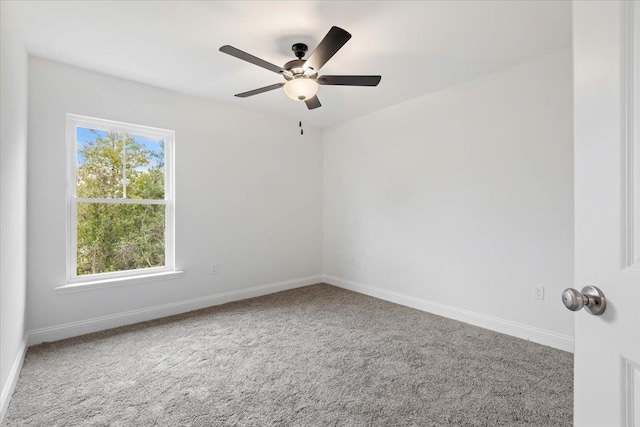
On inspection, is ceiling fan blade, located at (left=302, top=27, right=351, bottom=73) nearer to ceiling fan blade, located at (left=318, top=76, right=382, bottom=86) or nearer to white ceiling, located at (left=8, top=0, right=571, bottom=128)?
ceiling fan blade, located at (left=318, top=76, right=382, bottom=86)

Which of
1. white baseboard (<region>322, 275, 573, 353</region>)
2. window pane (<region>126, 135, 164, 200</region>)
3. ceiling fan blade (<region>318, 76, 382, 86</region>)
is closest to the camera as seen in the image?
ceiling fan blade (<region>318, 76, 382, 86</region>)

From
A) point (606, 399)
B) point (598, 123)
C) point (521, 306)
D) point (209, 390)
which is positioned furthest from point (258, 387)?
point (521, 306)

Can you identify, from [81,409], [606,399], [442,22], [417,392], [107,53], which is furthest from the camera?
[107,53]

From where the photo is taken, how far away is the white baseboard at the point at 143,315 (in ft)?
8.89

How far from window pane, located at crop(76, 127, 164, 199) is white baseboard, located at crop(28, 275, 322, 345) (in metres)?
1.21

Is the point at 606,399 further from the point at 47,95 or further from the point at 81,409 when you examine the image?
the point at 47,95

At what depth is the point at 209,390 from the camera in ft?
6.51

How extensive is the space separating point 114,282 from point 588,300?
11.7 feet

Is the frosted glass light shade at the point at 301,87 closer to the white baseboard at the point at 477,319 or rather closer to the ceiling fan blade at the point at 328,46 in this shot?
the ceiling fan blade at the point at 328,46

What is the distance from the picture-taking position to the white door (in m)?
0.65

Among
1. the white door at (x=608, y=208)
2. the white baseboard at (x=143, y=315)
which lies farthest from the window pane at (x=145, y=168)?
the white door at (x=608, y=208)

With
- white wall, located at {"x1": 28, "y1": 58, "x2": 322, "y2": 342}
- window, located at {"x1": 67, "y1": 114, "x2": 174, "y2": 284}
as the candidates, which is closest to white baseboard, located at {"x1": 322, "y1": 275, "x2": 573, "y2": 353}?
white wall, located at {"x1": 28, "y1": 58, "x2": 322, "y2": 342}

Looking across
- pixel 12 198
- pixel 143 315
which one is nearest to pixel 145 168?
pixel 12 198

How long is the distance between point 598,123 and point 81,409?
2.69m
